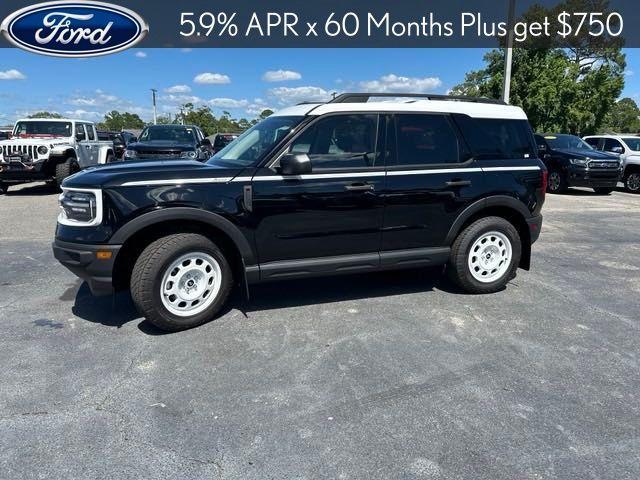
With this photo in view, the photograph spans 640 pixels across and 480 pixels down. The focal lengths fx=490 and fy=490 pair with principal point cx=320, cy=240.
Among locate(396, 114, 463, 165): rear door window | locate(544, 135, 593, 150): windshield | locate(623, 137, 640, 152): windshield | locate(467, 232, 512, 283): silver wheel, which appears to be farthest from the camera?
locate(623, 137, 640, 152): windshield

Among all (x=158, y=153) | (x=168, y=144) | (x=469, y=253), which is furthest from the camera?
(x=168, y=144)

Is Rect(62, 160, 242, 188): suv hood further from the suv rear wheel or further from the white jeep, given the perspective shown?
the suv rear wheel

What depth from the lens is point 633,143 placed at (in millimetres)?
15680

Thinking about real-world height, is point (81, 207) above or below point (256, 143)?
below

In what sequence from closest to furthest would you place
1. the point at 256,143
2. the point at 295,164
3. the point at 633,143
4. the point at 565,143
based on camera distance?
the point at 295,164, the point at 256,143, the point at 565,143, the point at 633,143

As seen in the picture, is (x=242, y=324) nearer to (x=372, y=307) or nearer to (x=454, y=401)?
(x=372, y=307)

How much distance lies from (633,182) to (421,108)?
540 inches

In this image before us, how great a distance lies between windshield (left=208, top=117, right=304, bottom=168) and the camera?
4.29 m

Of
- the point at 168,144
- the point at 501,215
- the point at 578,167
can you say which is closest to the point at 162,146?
the point at 168,144

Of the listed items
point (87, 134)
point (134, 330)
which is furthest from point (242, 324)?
point (87, 134)

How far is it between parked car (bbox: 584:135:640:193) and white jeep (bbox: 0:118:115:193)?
51.4 ft

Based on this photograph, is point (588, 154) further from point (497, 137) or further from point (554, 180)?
point (497, 137)

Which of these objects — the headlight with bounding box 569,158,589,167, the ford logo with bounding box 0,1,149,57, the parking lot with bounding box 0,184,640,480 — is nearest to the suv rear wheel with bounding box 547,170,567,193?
the headlight with bounding box 569,158,589,167

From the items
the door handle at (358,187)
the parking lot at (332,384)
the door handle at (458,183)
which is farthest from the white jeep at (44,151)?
the door handle at (458,183)
